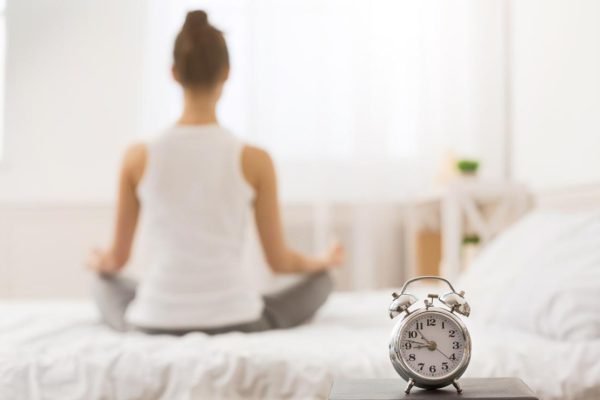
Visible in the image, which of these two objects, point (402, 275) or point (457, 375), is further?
point (402, 275)

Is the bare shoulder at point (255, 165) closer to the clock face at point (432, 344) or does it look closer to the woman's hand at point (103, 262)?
the woman's hand at point (103, 262)

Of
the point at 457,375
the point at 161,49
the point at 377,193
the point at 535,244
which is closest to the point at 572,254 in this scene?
the point at 535,244

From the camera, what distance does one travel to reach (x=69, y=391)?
1.18 meters

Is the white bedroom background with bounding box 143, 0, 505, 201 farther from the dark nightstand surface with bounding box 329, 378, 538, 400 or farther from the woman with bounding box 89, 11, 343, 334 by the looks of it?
the dark nightstand surface with bounding box 329, 378, 538, 400

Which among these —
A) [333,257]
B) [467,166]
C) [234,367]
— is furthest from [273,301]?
[467,166]

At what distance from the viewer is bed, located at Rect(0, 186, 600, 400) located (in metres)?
1.19

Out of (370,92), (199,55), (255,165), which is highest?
(370,92)

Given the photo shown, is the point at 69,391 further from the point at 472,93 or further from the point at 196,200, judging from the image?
the point at 472,93

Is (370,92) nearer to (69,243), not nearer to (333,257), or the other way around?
(69,243)

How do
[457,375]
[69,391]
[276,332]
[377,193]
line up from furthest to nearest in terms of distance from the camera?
[377,193]
[276,332]
[69,391]
[457,375]

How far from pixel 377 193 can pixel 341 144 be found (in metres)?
0.28

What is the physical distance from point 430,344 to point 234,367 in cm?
39

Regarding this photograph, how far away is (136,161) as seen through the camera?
5.68 feet

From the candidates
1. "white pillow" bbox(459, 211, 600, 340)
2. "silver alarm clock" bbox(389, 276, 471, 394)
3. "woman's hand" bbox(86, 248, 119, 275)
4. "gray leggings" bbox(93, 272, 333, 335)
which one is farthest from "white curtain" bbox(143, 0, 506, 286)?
"silver alarm clock" bbox(389, 276, 471, 394)
